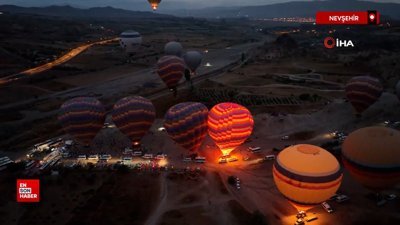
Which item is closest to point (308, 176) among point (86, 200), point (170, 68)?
point (86, 200)

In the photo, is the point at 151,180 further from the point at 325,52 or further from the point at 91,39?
the point at 91,39

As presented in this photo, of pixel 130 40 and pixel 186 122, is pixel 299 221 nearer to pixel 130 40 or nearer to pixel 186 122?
pixel 186 122

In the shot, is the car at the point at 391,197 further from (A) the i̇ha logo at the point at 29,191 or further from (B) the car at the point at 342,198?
(A) the i̇ha logo at the point at 29,191

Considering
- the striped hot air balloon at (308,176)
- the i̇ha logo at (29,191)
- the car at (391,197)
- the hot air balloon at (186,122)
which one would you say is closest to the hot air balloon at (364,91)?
the car at (391,197)

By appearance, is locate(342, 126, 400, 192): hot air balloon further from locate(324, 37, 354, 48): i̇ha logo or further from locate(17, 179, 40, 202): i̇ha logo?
locate(324, 37, 354, 48): i̇ha logo

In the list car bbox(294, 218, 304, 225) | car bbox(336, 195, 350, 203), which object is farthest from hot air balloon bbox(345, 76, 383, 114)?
car bbox(294, 218, 304, 225)

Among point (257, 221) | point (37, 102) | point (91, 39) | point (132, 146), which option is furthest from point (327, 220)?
point (91, 39)

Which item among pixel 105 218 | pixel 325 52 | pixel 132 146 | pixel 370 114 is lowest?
pixel 105 218
